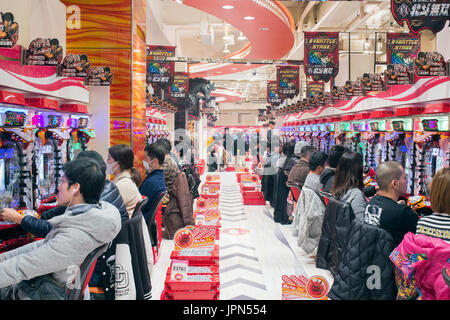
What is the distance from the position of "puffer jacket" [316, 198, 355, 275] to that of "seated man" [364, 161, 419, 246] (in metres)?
0.54

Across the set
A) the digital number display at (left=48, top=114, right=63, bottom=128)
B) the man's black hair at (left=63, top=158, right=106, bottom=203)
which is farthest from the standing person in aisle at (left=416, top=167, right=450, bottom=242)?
the digital number display at (left=48, top=114, right=63, bottom=128)

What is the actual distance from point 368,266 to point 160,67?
8632mm

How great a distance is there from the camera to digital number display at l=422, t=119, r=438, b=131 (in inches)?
253

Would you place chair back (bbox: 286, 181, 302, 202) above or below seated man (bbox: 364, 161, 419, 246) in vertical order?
below

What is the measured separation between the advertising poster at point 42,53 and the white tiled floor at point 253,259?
2691 millimetres

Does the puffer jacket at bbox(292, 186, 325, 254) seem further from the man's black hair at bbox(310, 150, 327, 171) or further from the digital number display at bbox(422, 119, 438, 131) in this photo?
the digital number display at bbox(422, 119, 438, 131)

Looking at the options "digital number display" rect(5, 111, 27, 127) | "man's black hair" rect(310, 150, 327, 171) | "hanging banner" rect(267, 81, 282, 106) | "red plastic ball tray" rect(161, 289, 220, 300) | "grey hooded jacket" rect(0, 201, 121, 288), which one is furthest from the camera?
"hanging banner" rect(267, 81, 282, 106)

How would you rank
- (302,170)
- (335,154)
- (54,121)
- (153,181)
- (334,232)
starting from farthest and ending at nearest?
(302,170) < (54,121) < (335,154) < (153,181) < (334,232)

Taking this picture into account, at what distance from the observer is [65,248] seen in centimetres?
209

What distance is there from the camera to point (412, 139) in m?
7.43

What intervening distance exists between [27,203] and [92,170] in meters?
3.49

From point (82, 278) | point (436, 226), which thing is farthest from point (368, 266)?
point (82, 278)

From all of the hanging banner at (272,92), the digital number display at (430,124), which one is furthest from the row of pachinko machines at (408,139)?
the hanging banner at (272,92)

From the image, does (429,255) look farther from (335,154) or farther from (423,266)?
(335,154)
